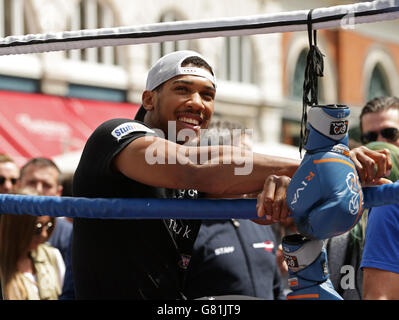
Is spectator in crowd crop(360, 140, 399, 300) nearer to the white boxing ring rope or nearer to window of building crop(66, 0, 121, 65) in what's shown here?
the white boxing ring rope

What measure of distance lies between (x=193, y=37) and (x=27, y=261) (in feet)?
8.94

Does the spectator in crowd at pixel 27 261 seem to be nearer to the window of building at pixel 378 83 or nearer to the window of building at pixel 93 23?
the window of building at pixel 93 23

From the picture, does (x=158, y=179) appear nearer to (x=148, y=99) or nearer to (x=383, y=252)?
(x=148, y=99)

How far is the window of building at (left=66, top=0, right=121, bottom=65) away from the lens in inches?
586

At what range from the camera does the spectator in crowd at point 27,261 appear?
4.19 meters

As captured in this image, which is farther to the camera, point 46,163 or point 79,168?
point 46,163

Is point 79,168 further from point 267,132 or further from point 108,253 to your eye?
point 267,132

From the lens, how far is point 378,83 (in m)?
24.4

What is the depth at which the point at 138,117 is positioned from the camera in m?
2.90

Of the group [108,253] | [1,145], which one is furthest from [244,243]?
[1,145]

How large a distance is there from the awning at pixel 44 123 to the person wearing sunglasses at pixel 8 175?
592 centimetres

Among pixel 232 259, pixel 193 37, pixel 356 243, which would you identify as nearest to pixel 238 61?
pixel 232 259

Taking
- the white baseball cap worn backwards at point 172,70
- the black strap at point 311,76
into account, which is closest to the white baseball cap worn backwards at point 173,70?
the white baseball cap worn backwards at point 172,70
